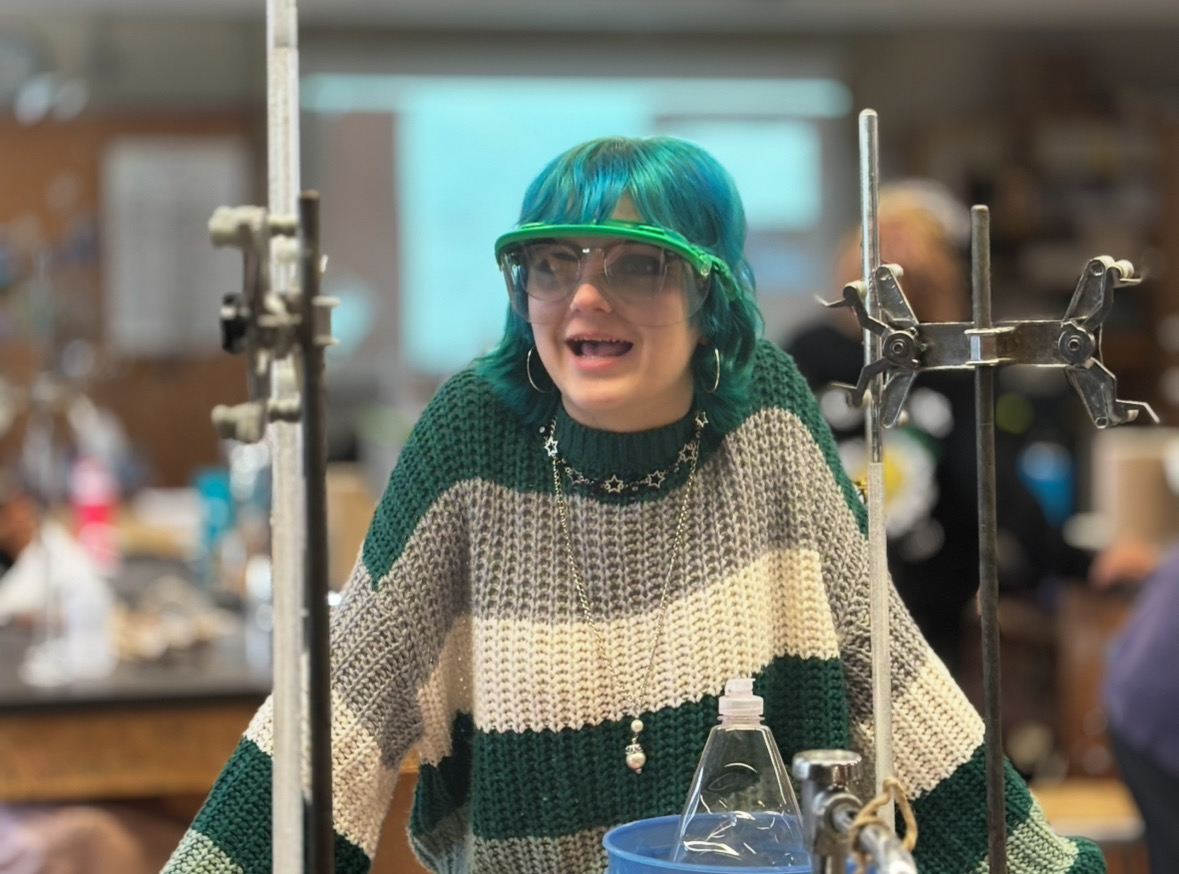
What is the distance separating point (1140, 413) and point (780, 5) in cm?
629

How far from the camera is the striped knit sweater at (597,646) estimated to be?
1.01 metres

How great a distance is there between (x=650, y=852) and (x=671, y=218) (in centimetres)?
36

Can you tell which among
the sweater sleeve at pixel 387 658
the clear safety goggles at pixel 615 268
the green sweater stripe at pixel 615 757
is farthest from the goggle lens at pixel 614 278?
the green sweater stripe at pixel 615 757

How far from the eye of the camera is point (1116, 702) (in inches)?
85.7

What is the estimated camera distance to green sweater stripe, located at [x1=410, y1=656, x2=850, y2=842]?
1005 millimetres

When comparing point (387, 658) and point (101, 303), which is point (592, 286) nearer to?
point (387, 658)

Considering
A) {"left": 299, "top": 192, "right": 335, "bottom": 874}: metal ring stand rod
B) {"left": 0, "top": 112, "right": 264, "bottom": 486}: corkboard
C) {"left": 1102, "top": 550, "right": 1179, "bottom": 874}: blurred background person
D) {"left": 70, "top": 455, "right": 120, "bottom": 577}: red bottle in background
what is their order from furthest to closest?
{"left": 0, "top": 112, "right": 264, "bottom": 486}: corkboard → {"left": 70, "top": 455, "right": 120, "bottom": 577}: red bottle in background → {"left": 1102, "top": 550, "right": 1179, "bottom": 874}: blurred background person → {"left": 299, "top": 192, "right": 335, "bottom": 874}: metal ring stand rod

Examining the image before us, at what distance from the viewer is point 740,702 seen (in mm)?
932

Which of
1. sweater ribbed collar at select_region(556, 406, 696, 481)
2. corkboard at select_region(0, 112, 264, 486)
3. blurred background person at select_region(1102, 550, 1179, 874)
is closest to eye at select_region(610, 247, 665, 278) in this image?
sweater ribbed collar at select_region(556, 406, 696, 481)

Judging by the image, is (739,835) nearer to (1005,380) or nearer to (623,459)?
(623,459)

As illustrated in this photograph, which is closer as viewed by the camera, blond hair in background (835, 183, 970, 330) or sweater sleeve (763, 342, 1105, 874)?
sweater sleeve (763, 342, 1105, 874)

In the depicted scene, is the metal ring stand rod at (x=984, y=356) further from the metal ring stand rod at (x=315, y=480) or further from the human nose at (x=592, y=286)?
the metal ring stand rod at (x=315, y=480)

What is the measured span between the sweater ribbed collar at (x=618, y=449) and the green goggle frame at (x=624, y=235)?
0.34 ft

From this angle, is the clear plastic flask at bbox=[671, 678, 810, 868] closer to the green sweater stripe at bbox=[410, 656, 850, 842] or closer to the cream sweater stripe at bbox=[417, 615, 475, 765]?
the green sweater stripe at bbox=[410, 656, 850, 842]
